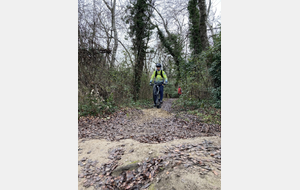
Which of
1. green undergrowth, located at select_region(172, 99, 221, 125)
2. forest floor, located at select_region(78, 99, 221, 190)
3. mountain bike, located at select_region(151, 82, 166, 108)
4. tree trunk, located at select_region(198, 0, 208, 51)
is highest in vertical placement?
tree trunk, located at select_region(198, 0, 208, 51)

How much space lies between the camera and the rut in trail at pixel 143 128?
3707 mm

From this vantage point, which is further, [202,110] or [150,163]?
[202,110]

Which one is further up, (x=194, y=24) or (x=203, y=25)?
(x=194, y=24)

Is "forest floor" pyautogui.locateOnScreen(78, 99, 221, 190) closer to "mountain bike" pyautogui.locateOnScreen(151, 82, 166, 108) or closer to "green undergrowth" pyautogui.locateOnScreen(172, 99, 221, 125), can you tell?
"green undergrowth" pyautogui.locateOnScreen(172, 99, 221, 125)

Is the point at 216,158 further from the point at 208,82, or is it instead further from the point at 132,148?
the point at 208,82

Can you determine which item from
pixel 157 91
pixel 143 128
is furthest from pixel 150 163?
pixel 157 91

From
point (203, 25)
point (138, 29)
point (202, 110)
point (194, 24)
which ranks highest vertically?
point (194, 24)

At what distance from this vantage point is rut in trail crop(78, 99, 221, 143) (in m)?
3.71

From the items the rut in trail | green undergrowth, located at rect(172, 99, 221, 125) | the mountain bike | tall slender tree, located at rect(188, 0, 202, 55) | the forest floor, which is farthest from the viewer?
tall slender tree, located at rect(188, 0, 202, 55)

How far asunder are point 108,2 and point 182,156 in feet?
45.0

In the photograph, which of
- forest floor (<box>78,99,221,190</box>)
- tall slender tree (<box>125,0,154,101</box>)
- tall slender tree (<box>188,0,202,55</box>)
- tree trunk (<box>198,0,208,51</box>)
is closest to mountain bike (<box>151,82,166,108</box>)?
tall slender tree (<box>125,0,154,101</box>)

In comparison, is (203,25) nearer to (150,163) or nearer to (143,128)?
(143,128)

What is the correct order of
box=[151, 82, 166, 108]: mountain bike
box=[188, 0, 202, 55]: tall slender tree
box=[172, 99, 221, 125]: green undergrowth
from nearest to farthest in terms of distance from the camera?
box=[172, 99, 221, 125]: green undergrowth, box=[151, 82, 166, 108]: mountain bike, box=[188, 0, 202, 55]: tall slender tree

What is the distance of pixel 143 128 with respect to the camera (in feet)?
15.1
